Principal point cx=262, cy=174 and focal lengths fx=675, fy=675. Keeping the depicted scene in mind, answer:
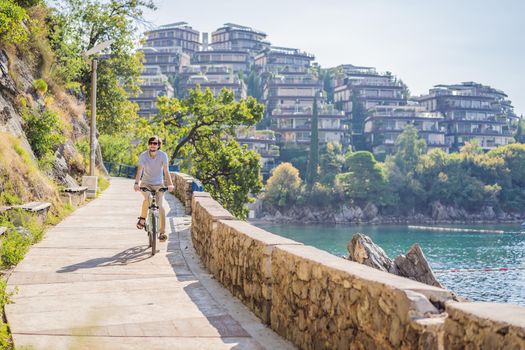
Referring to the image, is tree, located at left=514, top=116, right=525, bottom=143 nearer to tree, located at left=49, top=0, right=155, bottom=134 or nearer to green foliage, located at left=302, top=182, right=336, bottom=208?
green foliage, located at left=302, top=182, right=336, bottom=208

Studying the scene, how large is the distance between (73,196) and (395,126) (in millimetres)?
125926

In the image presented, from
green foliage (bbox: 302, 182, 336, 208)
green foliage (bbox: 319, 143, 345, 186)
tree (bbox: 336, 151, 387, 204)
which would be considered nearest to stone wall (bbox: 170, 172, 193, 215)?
green foliage (bbox: 302, 182, 336, 208)

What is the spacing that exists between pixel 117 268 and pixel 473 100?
148 m

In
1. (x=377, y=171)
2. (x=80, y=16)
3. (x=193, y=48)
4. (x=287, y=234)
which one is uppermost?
(x=193, y=48)

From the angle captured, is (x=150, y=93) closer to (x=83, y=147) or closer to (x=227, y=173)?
(x=227, y=173)

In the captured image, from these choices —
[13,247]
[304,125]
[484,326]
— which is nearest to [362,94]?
[304,125]

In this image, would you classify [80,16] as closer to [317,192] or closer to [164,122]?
[164,122]

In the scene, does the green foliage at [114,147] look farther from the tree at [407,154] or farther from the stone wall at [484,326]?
the tree at [407,154]

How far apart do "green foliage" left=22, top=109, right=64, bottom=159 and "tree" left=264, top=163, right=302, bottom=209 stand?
97849 millimetres

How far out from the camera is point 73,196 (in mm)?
18328

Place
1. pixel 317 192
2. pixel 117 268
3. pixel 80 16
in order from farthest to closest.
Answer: pixel 317 192 → pixel 80 16 → pixel 117 268

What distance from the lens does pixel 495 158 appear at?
126438 mm

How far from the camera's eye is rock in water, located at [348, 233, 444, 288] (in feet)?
74.1

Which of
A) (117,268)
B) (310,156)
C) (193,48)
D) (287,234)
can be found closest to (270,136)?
(310,156)
